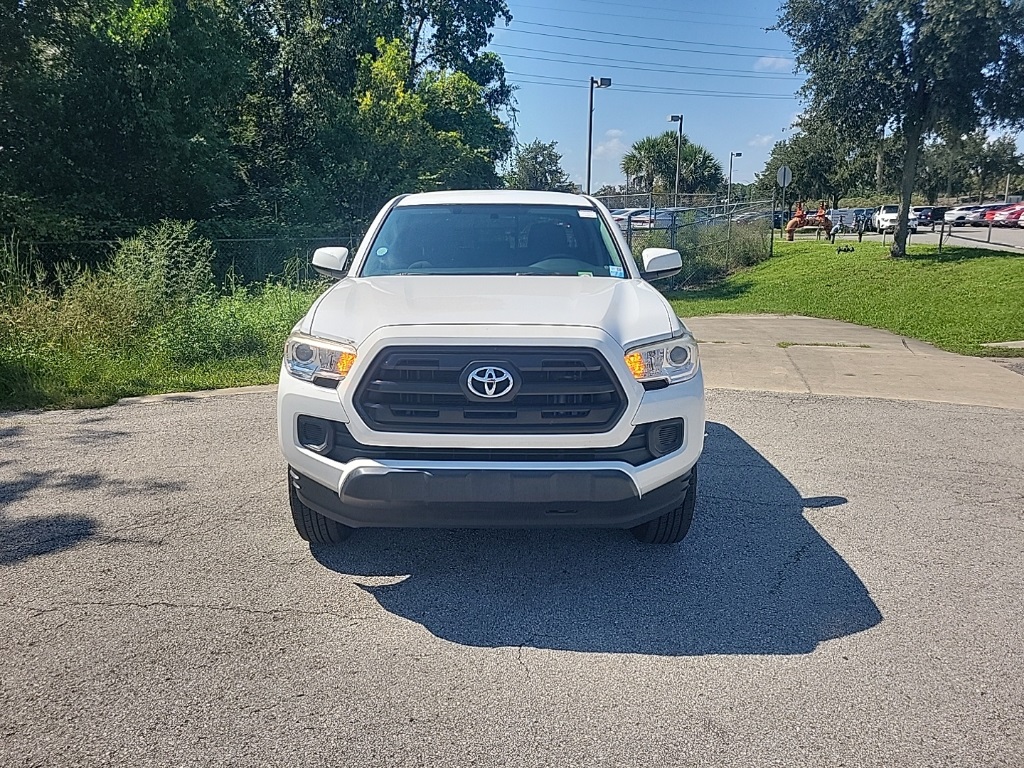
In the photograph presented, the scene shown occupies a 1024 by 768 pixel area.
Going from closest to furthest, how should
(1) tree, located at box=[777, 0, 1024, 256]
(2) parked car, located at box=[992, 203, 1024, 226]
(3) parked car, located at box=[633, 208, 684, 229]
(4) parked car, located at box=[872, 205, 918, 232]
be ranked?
(1) tree, located at box=[777, 0, 1024, 256] < (3) parked car, located at box=[633, 208, 684, 229] < (2) parked car, located at box=[992, 203, 1024, 226] < (4) parked car, located at box=[872, 205, 918, 232]

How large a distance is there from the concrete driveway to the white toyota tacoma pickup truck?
0.46 m

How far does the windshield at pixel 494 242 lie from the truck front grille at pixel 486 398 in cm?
139

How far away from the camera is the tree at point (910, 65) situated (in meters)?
17.9

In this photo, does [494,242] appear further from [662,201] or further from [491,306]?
[662,201]

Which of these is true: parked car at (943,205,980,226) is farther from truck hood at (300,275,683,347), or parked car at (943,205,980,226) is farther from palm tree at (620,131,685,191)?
truck hood at (300,275,683,347)

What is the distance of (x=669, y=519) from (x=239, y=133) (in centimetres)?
1846

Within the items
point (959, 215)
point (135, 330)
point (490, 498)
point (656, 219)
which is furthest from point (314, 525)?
point (959, 215)

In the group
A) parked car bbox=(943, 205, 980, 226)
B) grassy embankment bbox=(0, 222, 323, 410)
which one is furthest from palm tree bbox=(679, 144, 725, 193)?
grassy embankment bbox=(0, 222, 323, 410)

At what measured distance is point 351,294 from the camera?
4090 mm

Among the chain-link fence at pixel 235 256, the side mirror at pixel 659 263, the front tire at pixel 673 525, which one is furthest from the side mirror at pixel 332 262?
the chain-link fence at pixel 235 256

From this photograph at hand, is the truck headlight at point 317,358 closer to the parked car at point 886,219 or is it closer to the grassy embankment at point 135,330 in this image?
the grassy embankment at point 135,330

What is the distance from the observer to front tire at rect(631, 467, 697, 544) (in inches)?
155

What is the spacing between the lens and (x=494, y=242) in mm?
4977

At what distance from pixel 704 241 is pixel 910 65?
245 inches
